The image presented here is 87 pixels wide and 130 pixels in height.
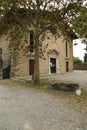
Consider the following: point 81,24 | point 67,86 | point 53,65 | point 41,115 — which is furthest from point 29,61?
point 41,115

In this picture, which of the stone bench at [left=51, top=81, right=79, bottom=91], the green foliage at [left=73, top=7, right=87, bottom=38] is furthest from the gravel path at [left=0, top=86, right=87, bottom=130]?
the green foliage at [left=73, top=7, right=87, bottom=38]

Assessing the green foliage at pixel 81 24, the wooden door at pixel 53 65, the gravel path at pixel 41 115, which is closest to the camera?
the gravel path at pixel 41 115

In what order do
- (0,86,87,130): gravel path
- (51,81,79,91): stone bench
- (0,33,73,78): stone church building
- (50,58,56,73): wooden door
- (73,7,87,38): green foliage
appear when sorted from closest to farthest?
(0,86,87,130): gravel path → (51,81,79,91): stone bench → (73,7,87,38): green foliage → (0,33,73,78): stone church building → (50,58,56,73): wooden door

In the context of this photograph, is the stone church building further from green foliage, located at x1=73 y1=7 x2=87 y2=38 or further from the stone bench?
the stone bench

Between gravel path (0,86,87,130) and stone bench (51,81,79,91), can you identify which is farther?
stone bench (51,81,79,91)

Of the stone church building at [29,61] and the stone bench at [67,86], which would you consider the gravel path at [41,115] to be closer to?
the stone bench at [67,86]

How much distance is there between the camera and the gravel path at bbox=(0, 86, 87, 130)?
9453 mm

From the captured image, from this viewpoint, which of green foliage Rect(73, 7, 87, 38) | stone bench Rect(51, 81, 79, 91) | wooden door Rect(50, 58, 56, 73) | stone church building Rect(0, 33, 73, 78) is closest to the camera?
stone bench Rect(51, 81, 79, 91)

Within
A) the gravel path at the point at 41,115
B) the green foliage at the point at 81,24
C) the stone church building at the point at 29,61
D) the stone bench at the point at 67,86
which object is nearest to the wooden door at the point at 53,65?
the stone church building at the point at 29,61

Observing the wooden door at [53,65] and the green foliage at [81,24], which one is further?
the wooden door at [53,65]

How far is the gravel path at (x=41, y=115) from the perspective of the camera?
9.45 metres

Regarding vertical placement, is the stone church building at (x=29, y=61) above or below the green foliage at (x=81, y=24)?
below

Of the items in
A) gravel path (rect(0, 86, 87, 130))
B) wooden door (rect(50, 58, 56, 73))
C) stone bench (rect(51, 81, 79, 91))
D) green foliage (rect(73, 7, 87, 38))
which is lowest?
gravel path (rect(0, 86, 87, 130))

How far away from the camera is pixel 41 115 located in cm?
1111
